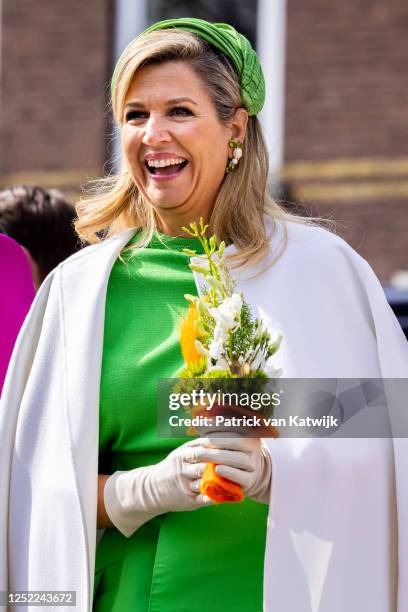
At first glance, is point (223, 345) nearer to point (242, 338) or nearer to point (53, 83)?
point (242, 338)

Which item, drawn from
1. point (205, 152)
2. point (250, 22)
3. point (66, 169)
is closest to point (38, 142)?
point (66, 169)

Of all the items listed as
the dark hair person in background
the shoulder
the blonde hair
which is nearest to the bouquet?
the blonde hair

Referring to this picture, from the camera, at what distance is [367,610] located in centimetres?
298

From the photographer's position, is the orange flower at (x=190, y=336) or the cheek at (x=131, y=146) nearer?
the orange flower at (x=190, y=336)

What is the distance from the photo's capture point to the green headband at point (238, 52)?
3312mm

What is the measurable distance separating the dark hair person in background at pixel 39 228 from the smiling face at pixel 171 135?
2.68 ft

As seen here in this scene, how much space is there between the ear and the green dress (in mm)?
340

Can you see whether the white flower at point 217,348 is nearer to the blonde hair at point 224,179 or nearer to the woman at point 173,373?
the woman at point 173,373

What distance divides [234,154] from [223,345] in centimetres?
82

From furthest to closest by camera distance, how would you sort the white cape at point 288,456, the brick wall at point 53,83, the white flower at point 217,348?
the brick wall at point 53,83, the white cape at point 288,456, the white flower at point 217,348

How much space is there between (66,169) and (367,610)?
25.3 ft

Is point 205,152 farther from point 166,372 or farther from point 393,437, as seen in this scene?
point 393,437

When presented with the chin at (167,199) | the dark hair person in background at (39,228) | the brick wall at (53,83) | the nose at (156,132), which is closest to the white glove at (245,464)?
the chin at (167,199)

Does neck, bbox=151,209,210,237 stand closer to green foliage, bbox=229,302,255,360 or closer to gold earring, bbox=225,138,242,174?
gold earring, bbox=225,138,242,174
